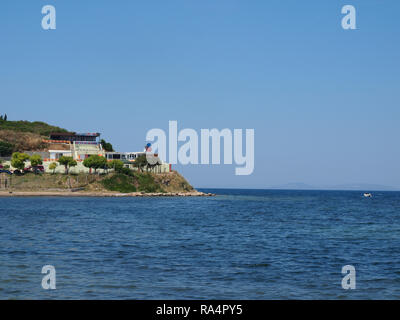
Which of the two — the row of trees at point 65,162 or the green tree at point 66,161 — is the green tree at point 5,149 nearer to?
the row of trees at point 65,162

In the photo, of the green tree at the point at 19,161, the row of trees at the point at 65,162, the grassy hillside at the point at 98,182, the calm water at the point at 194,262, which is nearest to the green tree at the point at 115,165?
the row of trees at the point at 65,162

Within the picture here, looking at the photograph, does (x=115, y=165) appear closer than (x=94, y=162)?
No

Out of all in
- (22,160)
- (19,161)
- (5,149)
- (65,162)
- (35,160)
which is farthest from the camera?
(5,149)

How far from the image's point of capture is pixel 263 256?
111 feet

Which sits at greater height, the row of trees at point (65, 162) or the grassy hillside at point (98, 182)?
the row of trees at point (65, 162)

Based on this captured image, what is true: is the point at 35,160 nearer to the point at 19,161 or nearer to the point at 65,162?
the point at 19,161

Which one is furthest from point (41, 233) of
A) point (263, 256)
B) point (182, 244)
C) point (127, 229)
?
point (263, 256)

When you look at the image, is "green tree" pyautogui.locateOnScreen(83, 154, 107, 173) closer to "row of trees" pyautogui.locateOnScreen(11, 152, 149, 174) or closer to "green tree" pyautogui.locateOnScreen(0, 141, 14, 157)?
"row of trees" pyautogui.locateOnScreen(11, 152, 149, 174)

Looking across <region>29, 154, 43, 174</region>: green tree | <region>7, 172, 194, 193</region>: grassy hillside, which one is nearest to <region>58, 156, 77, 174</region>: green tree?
<region>7, 172, 194, 193</region>: grassy hillside

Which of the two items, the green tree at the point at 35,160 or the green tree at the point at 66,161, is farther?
the green tree at the point at 66,161

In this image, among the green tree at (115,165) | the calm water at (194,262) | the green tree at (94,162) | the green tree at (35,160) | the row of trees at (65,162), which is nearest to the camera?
the calm water at (194,262)

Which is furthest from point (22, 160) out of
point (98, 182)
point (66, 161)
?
point (98, 182)

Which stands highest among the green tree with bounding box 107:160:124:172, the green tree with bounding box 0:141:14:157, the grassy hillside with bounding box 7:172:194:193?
the green tree with bounding box 0:141:14:157
